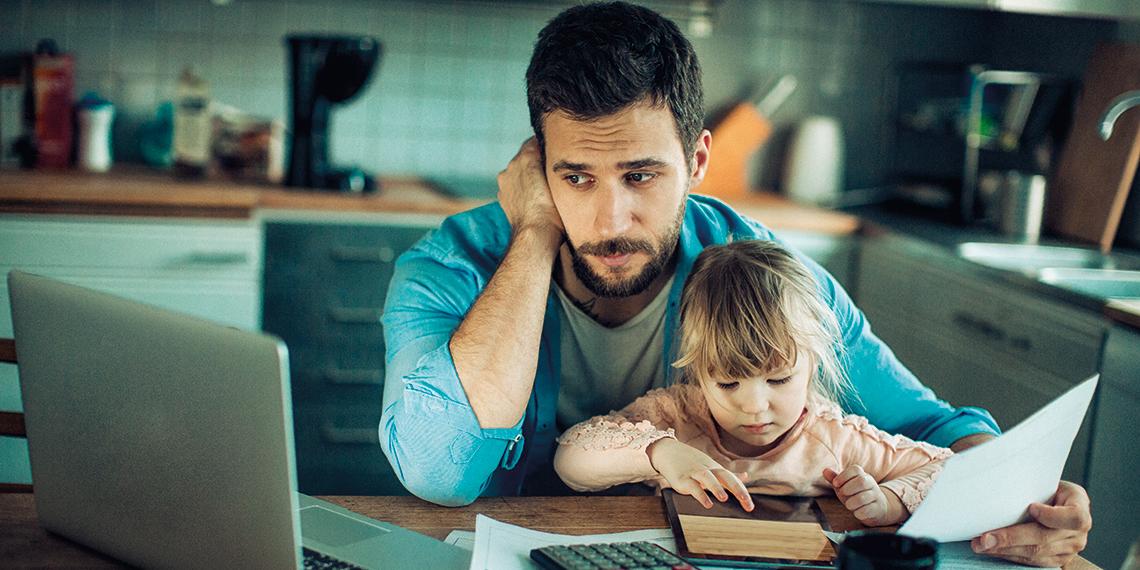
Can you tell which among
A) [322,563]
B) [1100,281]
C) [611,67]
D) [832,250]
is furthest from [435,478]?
[832,250]

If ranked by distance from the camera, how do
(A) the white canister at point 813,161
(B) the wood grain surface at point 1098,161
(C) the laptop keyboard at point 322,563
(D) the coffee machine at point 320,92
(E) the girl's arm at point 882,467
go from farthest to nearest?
(A) the white canister at point 813,161
(D) the coffee machine at point 320,92
(B) the wood grain surface at point 1098,161
(E) the girl's arm at point 882,467
(C) the laptop keyboard at point 322,563

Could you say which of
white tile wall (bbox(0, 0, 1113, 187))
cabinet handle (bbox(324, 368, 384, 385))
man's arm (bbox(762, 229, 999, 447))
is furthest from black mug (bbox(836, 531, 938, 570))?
white tile wall (bbox(0, 0, 1113, 187))

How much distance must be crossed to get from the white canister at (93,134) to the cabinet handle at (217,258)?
529 mm

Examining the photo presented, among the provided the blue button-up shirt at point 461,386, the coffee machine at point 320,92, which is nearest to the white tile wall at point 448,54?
the coffee machine at point 320,92

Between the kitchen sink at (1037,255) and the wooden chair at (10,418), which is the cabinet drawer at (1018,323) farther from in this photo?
the wooden chair at (10,418)

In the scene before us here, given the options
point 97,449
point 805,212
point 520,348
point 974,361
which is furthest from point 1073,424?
point 805,212

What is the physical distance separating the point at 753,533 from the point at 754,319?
1.12 feet

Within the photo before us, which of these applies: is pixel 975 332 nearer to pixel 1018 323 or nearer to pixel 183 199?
pixel 1018 323

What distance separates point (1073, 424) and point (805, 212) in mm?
2186

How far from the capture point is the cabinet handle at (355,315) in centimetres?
307

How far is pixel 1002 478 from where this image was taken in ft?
3.88

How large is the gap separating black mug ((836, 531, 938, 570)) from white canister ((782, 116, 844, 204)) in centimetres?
276

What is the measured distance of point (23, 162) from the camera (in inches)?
126

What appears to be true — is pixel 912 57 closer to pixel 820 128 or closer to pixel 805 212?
pixel 820 128
